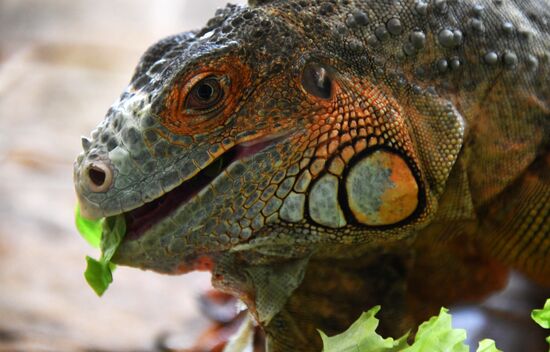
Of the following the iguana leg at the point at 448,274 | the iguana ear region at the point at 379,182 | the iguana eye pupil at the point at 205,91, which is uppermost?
the iguana eye pupil at the point at 205,91

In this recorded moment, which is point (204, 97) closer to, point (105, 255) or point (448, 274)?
point (105, 255)

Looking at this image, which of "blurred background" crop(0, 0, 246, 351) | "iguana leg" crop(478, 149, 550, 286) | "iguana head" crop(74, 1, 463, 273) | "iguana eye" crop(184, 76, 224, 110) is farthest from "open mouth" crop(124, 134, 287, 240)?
"blurred background" crop(0, 0, 246, 351)

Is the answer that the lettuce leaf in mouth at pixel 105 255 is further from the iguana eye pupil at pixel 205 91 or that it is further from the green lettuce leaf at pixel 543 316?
the green lettuce leaf at pixel 543 316

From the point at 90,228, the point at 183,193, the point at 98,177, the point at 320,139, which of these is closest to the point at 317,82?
the point at 320,139

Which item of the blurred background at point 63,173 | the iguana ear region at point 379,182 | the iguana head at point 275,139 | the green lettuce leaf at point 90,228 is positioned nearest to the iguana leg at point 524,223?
the iguana head at point 275,139

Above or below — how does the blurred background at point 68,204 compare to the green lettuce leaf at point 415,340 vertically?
above
